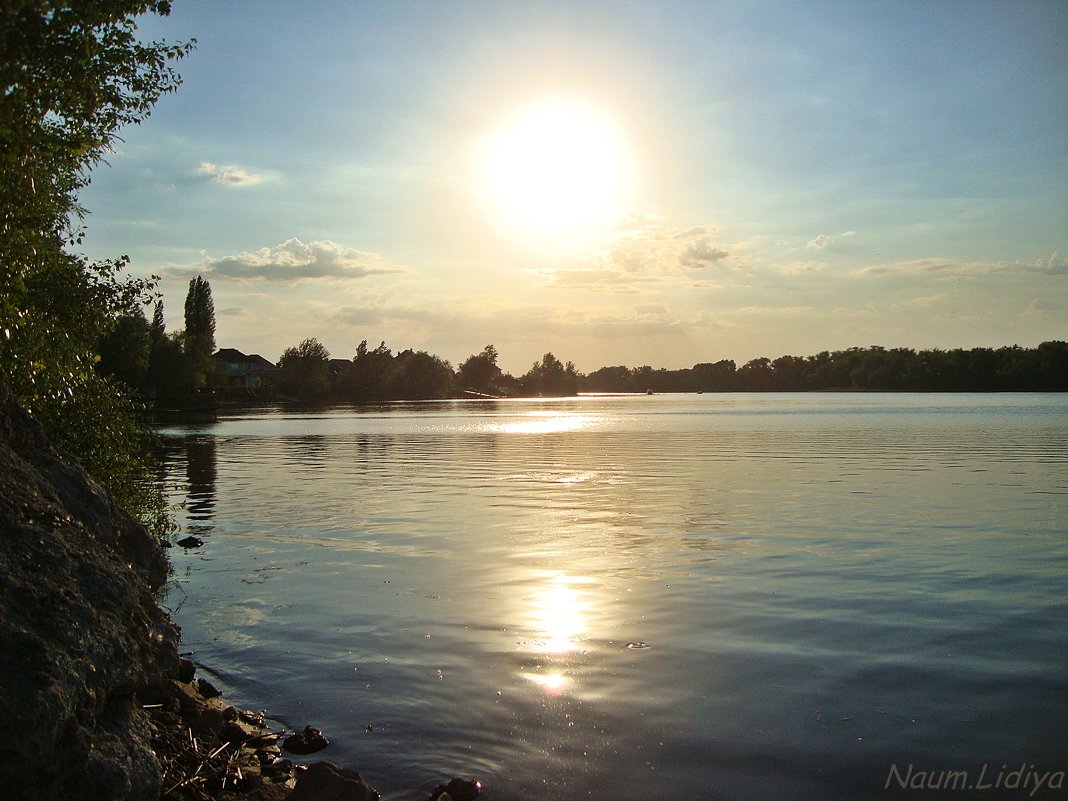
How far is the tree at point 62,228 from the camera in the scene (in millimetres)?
12172

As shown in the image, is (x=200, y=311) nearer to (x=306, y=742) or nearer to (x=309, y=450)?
(x=309, y=450)

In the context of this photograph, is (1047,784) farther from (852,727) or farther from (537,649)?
(537,649)

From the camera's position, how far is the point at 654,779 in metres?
8.80

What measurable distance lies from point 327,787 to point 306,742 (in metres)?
2.13

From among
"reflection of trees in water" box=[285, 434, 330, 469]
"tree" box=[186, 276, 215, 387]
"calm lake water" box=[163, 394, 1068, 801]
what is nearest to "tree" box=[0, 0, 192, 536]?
"calm lake water" box=[163, 394, 1068, 801]

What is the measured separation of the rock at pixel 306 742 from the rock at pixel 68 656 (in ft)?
5.32

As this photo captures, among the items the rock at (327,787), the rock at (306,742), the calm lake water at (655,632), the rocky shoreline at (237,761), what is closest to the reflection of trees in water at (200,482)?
the calm lake water at (655,632)

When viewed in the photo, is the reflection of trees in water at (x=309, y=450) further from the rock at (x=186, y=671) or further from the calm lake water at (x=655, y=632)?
the rock at (x=186, y=671)

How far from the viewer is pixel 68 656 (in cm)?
660

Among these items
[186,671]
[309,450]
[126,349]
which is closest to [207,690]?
[186,671]

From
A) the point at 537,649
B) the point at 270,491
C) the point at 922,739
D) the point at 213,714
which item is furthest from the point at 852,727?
the point at 270,491

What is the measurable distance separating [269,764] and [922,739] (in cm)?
697

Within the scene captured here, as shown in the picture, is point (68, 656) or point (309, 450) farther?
point (309, 450)

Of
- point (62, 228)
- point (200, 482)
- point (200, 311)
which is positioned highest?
point (200, 311)
